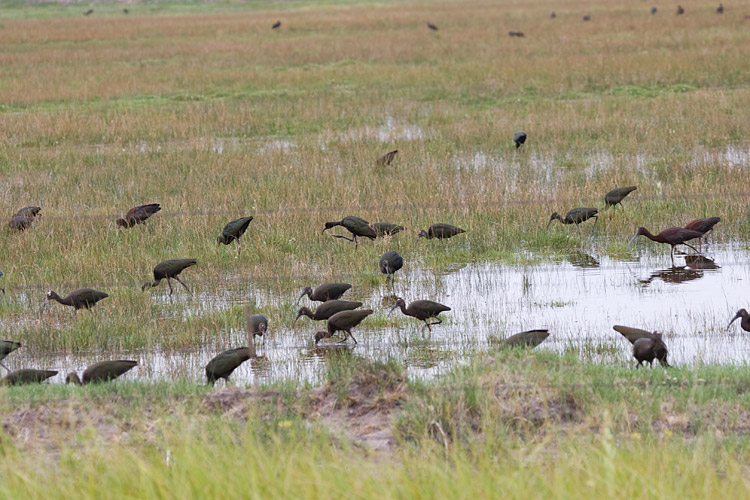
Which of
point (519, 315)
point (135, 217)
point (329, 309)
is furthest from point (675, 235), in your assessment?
point (135, 217)

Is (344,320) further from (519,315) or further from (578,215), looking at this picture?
(578,215)

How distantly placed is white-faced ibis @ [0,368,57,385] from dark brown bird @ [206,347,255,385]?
138 cm

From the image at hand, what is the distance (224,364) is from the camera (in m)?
7.43

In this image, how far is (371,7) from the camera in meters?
63.4

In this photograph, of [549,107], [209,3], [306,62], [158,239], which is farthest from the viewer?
[209,3]

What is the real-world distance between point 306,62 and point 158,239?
20.2 metres

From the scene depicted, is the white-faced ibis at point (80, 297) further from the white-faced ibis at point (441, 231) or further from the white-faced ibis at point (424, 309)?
the white-faced ibis at point (441, 231)

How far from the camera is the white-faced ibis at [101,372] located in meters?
7.45

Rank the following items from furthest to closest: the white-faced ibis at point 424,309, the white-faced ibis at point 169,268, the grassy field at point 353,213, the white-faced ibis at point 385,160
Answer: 1. the white-faced ibis at point 385,160
2. the white-faced ibis at point 169,268
3. the white-faced ibis at point 424,309
4. the grassy field at point 353,213

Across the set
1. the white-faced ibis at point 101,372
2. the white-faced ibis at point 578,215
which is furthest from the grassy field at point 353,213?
the white-faced ibis at point 101,372

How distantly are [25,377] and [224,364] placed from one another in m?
1.61

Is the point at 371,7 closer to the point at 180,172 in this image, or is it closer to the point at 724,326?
the point at 180,172

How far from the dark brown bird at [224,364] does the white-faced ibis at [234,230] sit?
4033 mm

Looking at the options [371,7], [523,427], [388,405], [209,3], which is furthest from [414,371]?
[209,3]
